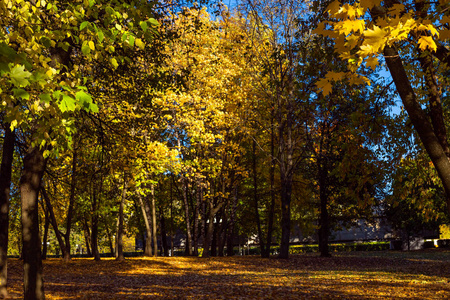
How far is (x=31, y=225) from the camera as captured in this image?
823 cm

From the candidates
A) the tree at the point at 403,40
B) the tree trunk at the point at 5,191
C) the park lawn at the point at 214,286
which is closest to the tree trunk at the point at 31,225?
the park lawn at the point at 214,286

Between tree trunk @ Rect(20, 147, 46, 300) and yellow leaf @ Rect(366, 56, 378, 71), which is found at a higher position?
yellow leaf @ Rect(366, 56, 378, 71)

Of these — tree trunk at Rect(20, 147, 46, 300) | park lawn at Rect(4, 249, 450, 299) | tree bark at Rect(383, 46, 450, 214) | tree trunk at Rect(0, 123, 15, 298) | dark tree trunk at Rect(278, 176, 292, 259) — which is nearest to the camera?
tree bark at Rect(383, 46, 450, 214)

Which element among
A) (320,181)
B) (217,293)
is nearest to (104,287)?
(217,293)

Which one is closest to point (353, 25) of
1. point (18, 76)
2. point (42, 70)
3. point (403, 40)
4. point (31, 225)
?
point (18, 76)

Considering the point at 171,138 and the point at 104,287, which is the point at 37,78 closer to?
the point at 104,287

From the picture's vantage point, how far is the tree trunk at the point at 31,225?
318 inches

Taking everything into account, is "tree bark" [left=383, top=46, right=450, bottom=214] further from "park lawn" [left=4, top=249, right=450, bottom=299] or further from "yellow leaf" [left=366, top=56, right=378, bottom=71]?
"park lawn" [left=4, top=249, right=450, bottom=299]

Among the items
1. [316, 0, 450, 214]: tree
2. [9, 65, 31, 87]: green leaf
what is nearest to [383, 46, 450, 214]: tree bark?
[316, 0, 450, 214]: tree

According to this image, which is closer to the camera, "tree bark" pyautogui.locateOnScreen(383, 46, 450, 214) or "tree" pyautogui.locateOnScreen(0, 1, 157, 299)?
"tree" pyautogui.locateOnScreen(0, 1, 157, 299)

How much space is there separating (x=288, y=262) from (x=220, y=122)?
859cm

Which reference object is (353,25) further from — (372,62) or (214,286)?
(214,286)

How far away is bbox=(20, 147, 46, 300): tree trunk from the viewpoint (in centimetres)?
808

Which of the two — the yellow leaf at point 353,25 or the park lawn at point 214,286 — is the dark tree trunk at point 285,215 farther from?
the yellow leaf at point 353,25
